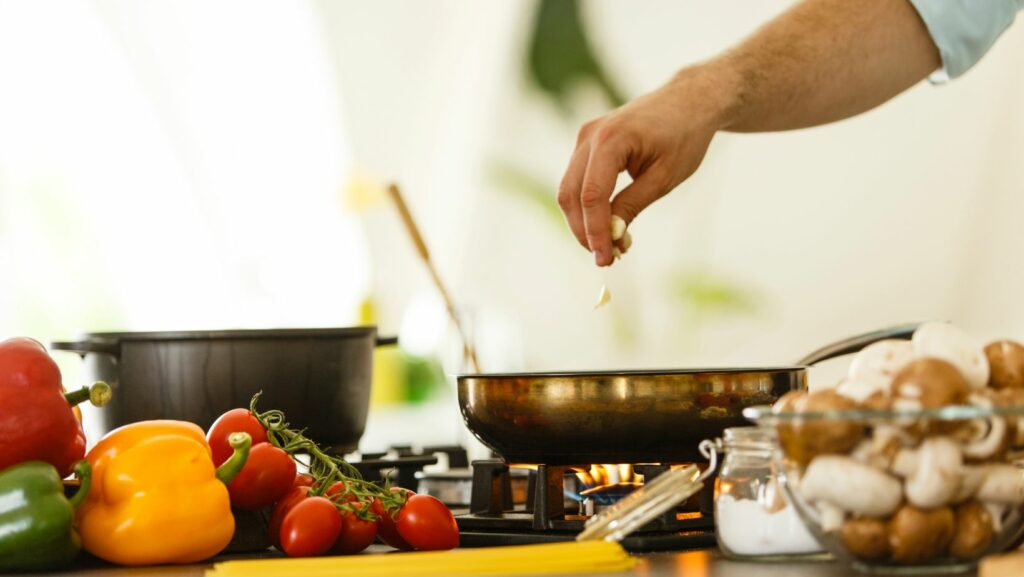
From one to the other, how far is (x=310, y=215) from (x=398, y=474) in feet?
9.72

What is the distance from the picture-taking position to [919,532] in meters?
0.86

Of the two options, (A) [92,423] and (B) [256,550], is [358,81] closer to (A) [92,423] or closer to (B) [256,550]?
(A) [92,423]

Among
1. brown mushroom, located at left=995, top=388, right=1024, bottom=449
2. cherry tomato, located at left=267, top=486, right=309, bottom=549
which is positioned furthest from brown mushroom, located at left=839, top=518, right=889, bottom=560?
cherry tomato, located at left=267, top=486, right=309, bottom=549

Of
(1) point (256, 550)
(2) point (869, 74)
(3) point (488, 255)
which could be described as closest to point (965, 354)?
(1) point (256, 550)

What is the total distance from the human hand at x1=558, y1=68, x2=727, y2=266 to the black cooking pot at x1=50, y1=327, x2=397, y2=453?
1.13 ft

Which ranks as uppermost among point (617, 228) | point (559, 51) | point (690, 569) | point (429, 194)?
point (559, 51)

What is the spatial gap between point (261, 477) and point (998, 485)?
718 millimetres

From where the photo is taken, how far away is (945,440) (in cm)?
84

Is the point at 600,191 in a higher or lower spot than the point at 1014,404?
higher

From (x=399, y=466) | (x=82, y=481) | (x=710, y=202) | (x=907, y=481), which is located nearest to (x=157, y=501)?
(x=82, y=481)

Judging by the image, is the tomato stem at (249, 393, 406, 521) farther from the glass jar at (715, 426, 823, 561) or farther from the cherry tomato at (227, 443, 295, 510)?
the glass jar at (715, 426, 823, 561)

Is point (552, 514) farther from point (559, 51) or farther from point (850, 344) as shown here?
point (559, 51)

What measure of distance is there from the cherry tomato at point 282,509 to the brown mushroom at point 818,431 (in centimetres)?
55

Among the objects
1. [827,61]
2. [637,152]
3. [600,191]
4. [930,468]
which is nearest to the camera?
[930,468]
